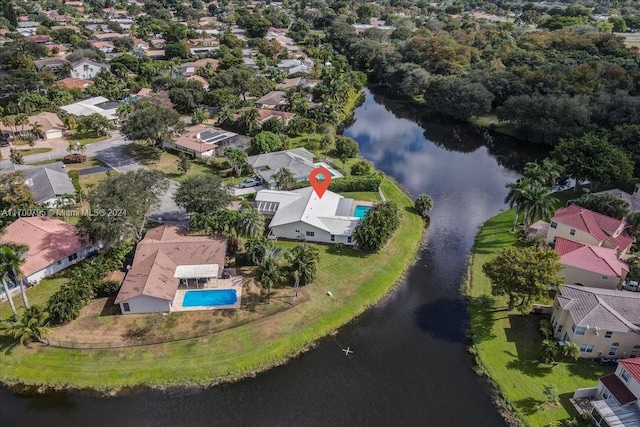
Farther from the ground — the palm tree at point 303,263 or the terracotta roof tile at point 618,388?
the terracotta roof tile at point 618,388

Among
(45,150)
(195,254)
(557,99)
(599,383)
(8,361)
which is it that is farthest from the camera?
(557,99)

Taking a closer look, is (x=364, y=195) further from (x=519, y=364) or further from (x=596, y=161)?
(x=519, y=364)

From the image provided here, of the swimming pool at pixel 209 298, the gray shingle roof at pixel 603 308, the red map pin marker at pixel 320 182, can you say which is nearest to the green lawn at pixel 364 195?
the red map pin marker at pixel 320 182

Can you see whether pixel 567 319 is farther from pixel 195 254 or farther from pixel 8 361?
pixel 8 361

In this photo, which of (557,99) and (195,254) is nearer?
(195,254)

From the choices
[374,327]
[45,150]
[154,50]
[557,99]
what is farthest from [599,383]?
[154,50]

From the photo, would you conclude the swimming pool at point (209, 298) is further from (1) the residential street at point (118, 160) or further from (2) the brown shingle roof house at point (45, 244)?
(1) the residential street at point (118, 160)
